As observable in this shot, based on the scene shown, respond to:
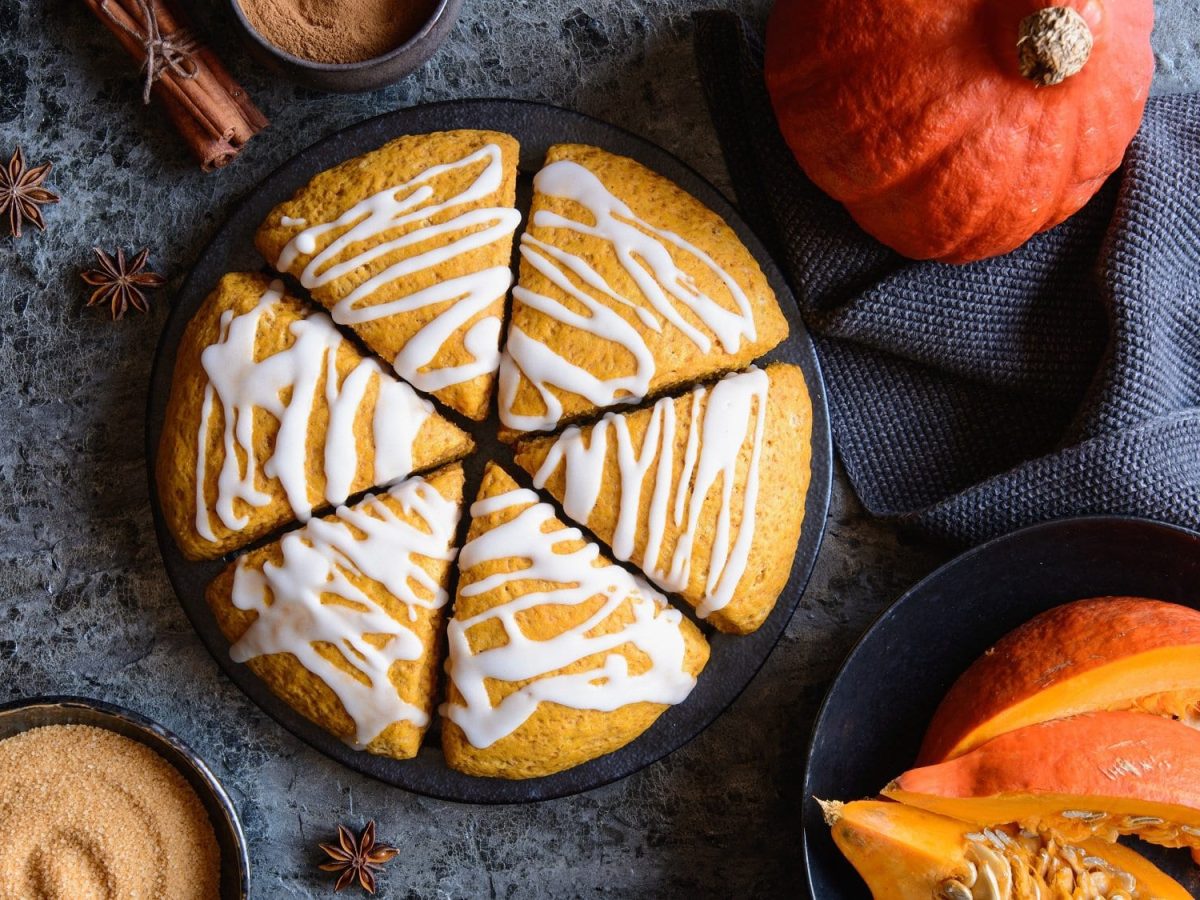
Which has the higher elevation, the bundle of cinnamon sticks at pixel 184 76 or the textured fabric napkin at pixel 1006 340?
the bundle of cinnamon sticks at pixel 184 76

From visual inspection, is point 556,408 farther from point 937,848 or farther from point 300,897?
point 300,897

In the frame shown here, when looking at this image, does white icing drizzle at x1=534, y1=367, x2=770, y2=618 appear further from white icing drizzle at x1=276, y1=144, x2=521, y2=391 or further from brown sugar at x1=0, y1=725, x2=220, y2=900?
brown sugar at x1=0, y1=725, x2=220, y2=900

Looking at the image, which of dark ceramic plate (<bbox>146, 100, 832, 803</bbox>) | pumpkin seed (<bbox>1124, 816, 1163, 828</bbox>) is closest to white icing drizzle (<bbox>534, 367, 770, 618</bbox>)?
dark ceramic plate (<bbox>146, 100, 832, 803</bbox>)

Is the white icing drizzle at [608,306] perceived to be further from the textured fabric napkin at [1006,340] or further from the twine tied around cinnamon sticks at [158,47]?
the twine tied around cinnamon sticks at [158,47]

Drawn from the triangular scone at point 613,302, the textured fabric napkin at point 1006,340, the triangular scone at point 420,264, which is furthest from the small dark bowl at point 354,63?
the textured fabric napkin at point 1006,340

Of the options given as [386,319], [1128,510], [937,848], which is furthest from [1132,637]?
[386,319]
